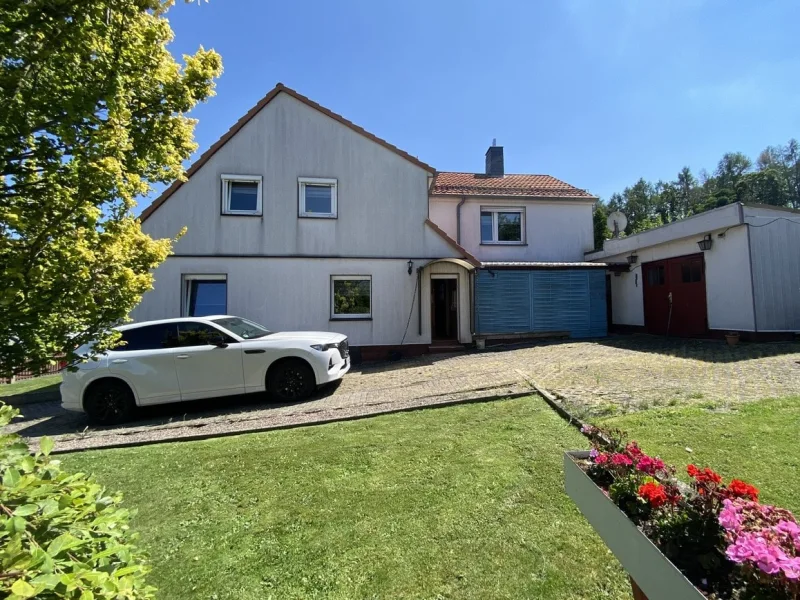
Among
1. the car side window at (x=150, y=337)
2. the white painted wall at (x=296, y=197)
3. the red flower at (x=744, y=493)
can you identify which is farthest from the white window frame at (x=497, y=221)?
the red flower at (x=744, y=493)

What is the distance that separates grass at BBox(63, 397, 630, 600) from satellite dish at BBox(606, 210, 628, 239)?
1441cm

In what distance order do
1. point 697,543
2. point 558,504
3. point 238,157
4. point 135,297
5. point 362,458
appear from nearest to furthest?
point 697,543 → point 135,297 → point 558,504 → point 362,458 → point 238,157

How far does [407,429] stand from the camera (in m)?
5.30

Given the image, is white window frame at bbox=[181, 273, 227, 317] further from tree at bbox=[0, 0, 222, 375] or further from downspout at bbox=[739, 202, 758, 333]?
downspout at bbox=[739, 202, 758, 333]

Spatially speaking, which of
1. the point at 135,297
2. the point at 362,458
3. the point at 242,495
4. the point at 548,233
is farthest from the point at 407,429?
the point at 548,233

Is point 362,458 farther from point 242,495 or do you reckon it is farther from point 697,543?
point 697,543

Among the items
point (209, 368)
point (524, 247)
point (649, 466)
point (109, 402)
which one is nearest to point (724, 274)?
point (524, 247)

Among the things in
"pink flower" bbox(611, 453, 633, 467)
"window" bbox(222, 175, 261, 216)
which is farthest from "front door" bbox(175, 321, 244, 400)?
"pink flower" bbox(611, 453, 633, 467)

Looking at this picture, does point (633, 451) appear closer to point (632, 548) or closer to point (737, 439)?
point (632, 548)

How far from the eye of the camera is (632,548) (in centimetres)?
173

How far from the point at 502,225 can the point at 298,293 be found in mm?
9118

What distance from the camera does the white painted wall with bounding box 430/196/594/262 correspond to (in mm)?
16219

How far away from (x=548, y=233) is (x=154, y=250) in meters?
16.3

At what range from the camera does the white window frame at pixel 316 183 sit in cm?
1276
